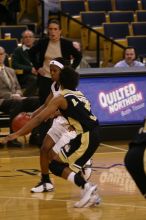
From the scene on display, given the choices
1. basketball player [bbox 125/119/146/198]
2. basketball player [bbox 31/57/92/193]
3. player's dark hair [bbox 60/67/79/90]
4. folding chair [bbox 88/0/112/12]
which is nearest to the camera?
basketball player [bbox 125/119/146/198]

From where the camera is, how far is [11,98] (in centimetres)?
1200

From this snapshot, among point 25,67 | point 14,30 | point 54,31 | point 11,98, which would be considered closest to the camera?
point 54,31

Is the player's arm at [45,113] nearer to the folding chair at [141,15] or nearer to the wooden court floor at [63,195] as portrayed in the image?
the wooden court floor at [63,195]

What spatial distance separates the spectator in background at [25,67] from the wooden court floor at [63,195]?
2014 mm

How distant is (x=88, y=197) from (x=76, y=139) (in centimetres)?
61

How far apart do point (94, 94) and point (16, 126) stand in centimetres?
288

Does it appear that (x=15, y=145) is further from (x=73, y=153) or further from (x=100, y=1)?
(x=100, y=1)

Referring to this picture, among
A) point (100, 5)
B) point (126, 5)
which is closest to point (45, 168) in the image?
point (100, 5)

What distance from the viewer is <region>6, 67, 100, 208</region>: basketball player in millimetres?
7531

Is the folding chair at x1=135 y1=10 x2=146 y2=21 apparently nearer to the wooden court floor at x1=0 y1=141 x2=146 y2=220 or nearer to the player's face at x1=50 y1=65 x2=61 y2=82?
the wooden court floor at x1=0 y1=141 x2=146 y2=220

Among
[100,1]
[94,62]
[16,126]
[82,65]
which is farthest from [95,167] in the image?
[100,1]

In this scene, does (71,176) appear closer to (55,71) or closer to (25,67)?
(55,71)

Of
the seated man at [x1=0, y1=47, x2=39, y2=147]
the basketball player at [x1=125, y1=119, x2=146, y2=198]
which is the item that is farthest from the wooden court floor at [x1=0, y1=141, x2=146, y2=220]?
the basketball player at [x1=125, y1=119, x2=146, y2=198]

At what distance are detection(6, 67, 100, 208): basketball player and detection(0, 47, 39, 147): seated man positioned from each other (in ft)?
13.7
